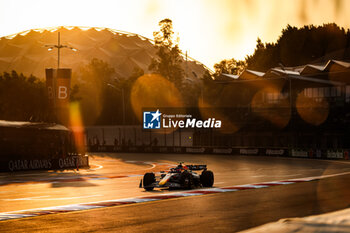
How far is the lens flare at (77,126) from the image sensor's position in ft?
298

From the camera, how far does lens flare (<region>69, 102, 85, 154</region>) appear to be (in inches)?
3570

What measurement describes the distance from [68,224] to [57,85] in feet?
100

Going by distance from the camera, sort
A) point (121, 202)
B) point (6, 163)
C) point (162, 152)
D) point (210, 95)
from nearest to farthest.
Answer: point (121, 202)
point (6, 163)
point (162, 152)
point (210, 95)

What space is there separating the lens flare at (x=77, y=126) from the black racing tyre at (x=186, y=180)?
206ft

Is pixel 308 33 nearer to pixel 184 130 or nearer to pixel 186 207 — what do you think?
pixel 184 130

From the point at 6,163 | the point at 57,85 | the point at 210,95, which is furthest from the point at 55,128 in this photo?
the point at 210,95

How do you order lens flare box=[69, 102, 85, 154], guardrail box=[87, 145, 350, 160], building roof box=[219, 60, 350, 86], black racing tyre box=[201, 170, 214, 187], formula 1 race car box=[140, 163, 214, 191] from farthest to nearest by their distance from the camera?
lens flare box=[69, 102, 85, 154]
building roof box=[219, 60, 350, 86]
guardrail box=[87, 145, 350, 160]
black racing tyre box=[201, 170, 214, 187]
formula 1 race car box=[140, 163, 214, 191]

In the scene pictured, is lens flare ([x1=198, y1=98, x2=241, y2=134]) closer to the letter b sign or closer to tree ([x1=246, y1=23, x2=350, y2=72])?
tree ([x1=246, y1=23, x2=350, y2=72])

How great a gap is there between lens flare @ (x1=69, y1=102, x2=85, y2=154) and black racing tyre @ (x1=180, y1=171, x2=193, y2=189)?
62.9 m

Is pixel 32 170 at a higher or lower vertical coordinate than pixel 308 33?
lower

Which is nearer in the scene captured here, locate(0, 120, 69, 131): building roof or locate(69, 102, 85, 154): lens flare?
locate(0, 120, 69, 131): building roof

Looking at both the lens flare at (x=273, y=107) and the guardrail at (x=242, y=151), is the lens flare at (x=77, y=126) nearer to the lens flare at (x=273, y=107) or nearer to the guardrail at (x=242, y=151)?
the guardrail at (x=242, y=151)

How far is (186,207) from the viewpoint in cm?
1645

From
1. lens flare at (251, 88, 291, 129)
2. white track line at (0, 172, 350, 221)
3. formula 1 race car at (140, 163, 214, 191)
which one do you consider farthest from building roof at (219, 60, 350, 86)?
formula 1 race car at (140, 163, 214, 191)
